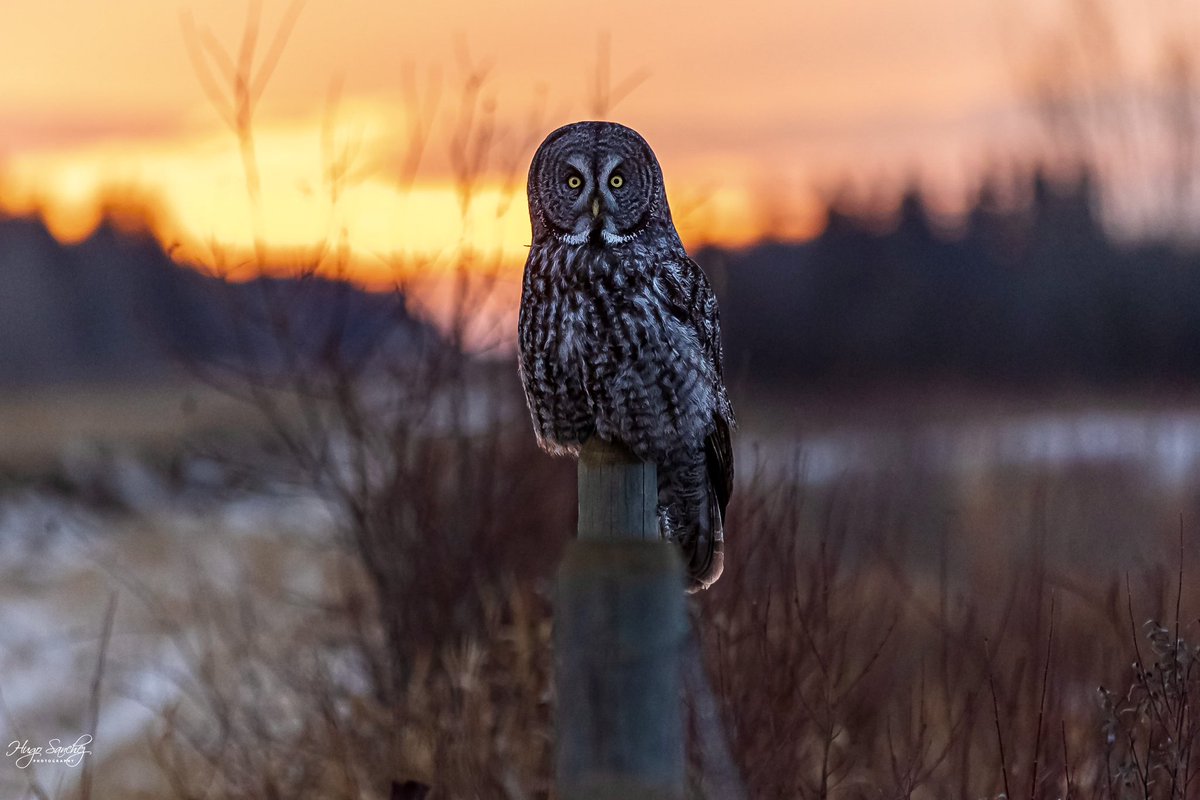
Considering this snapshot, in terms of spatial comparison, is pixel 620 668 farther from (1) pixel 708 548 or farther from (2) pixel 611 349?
(1) pixel 708 548

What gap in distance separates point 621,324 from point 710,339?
37cm

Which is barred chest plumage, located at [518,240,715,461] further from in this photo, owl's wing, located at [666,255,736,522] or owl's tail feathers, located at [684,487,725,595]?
owl's tail feathers, located at [684,487,725,595]

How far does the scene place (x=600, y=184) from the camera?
3.41 m

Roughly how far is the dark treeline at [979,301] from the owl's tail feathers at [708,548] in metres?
8.86

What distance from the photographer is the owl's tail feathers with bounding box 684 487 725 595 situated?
11.8 ft

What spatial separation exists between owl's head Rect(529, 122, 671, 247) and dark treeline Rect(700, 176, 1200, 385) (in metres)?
8.99

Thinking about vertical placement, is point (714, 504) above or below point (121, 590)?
above

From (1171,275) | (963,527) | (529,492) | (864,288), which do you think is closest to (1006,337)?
(864,288)

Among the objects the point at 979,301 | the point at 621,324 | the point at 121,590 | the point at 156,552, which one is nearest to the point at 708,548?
the point at 621,324

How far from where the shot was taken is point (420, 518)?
519 cm

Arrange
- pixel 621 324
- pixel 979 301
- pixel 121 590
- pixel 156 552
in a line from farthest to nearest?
pixel 979 301 < pixel 156 552 < pixel 121 590 < pixel 621 324

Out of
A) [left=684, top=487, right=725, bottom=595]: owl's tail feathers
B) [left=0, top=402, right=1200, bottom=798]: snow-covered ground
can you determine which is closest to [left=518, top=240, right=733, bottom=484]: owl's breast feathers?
[left=684, top=487, right=725, bottom=595]: owl's tail feathers

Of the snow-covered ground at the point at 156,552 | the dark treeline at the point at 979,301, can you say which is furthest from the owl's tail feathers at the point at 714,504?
the dark treeline at the point at 979,301

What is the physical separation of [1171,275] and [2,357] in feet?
66.4
